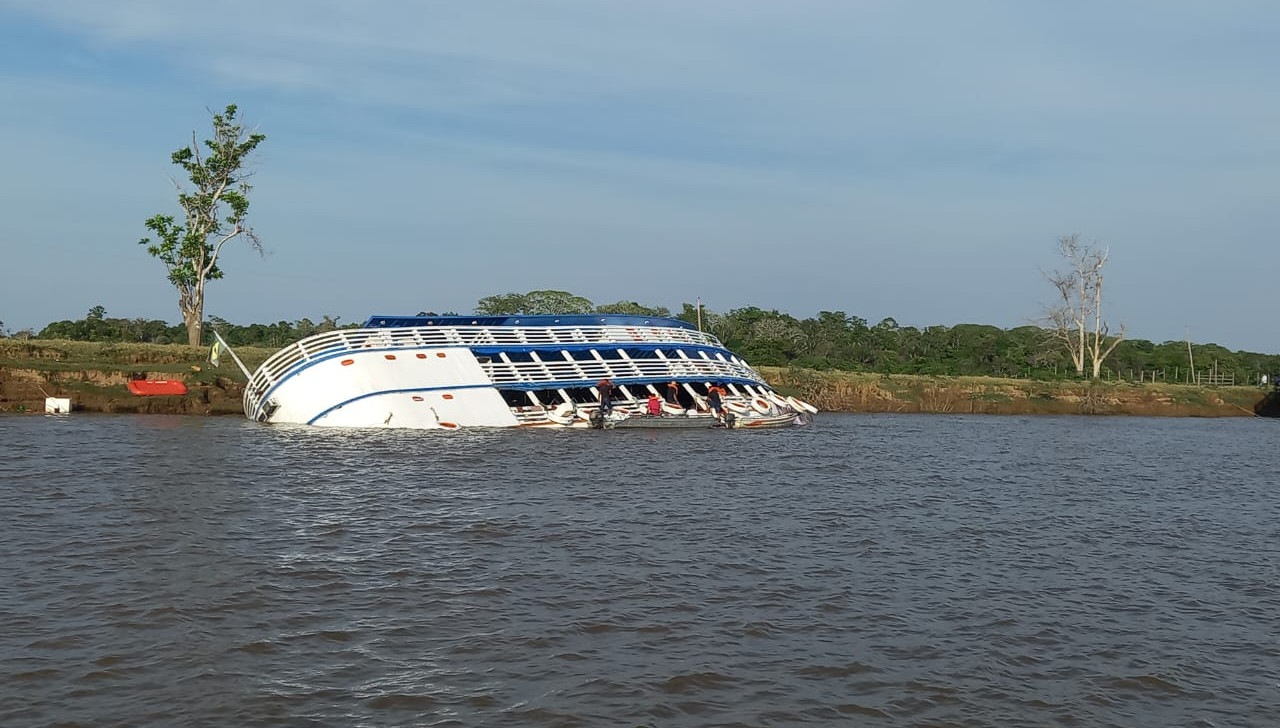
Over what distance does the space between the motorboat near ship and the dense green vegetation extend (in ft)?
109

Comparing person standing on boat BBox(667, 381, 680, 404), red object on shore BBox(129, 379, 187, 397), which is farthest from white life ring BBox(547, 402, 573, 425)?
red object on shore BBox(129, 379, 187, 397)

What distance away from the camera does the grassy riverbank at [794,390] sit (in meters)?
40.9

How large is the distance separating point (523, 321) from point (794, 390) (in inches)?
987

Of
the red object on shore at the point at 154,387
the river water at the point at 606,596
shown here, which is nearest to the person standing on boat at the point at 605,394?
the river water at the point at 606,596

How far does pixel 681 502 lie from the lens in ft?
72.2

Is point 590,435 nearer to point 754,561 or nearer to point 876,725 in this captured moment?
point 754,561

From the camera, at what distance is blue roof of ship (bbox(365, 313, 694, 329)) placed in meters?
38.7

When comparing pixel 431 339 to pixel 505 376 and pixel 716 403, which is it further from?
pixel 716 403

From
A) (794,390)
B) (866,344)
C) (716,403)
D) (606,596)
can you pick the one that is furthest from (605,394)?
(866,344)

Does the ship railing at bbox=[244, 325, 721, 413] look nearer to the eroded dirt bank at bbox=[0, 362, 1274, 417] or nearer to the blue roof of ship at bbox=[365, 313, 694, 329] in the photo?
the blue roof of ship at bbox=[365, 313, 694, 329]

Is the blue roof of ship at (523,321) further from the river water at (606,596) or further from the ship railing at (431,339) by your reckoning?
the river water at (606,596)

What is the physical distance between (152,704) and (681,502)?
13.9 metres

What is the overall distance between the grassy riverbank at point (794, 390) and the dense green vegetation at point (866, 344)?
31.9 feet

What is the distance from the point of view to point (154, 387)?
41125 millimetres
